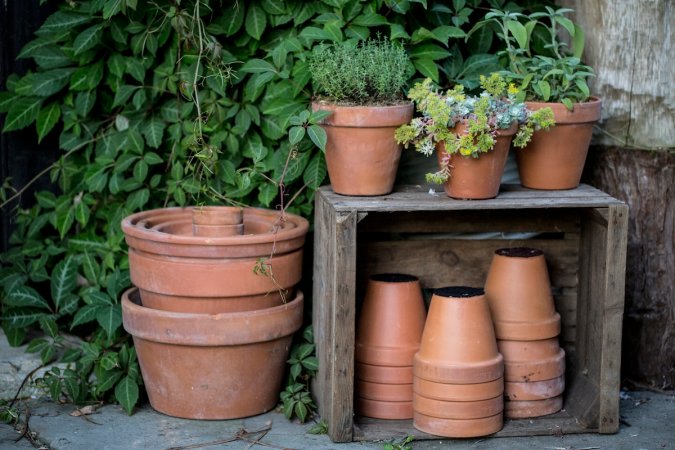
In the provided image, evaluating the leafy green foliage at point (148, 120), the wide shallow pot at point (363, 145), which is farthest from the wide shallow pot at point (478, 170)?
the leafy green foliage at point (148, 120)

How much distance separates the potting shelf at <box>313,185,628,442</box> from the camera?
3.29m

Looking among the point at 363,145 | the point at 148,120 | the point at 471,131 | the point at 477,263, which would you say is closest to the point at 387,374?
the point at 477,263

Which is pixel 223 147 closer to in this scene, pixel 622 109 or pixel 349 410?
pixel 349 410

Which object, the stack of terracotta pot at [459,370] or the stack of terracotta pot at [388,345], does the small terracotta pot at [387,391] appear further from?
the stack of terracotta pot at [459,370]

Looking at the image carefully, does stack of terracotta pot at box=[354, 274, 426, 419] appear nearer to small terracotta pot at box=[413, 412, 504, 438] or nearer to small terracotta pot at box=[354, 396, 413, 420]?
small terracotta pot at box=[354, 396, 413, 420]

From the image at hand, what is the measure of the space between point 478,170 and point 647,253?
3.25 ft

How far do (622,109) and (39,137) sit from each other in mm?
2296

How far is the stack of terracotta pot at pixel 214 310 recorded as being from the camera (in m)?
3.41

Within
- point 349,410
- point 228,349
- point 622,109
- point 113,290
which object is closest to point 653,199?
point 622,109

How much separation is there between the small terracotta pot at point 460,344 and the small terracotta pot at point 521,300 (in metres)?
0.17

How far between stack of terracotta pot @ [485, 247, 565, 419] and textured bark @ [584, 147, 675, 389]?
0.52 m

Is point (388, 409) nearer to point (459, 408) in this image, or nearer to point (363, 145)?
point (459, 408)

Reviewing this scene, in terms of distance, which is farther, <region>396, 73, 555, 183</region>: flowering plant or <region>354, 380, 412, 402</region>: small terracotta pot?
<region>354, 380, 412, 402</region>: small terracotta pot

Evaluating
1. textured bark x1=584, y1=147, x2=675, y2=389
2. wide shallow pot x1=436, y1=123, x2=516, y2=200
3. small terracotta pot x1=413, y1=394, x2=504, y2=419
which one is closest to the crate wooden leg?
small terracotta pot x1=413, y1=394, x2=504, y2=419
